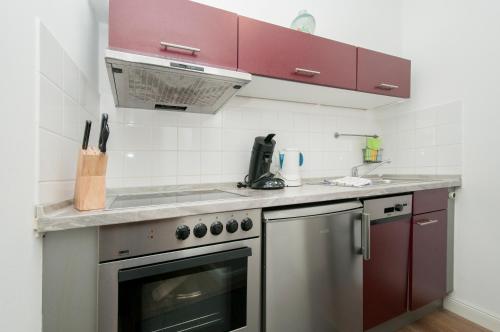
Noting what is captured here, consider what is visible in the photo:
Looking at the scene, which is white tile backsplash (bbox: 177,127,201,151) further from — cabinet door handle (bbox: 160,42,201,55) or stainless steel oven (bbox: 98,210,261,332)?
stainless steel oven (bbox: 98,210,261,332)

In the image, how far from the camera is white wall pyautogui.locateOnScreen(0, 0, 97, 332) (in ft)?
1.77

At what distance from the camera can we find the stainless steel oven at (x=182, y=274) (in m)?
0.73

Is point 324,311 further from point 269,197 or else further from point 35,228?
point 35,228

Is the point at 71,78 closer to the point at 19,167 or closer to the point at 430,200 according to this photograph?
the point at 19,167

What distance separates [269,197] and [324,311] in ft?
2.01

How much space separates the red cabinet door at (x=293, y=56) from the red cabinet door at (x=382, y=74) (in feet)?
0.28

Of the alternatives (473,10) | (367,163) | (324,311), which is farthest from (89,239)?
(473,10)

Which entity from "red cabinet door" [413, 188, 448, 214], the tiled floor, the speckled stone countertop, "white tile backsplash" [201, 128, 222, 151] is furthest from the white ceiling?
the tiled floor

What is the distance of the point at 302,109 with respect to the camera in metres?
1.84

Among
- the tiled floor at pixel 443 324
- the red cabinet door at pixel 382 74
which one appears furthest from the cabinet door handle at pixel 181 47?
the tiled floor at pixel 443 324

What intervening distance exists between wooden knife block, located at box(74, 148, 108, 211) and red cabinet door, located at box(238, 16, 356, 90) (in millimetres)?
779

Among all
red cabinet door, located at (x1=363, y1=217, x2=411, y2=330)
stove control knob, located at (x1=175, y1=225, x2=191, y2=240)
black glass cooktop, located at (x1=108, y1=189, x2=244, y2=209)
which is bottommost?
red cabinet door, located at (x1=363, y1=217, x2=411, y2=330)

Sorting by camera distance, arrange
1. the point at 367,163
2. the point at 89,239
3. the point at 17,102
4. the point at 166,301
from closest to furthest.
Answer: the point at 17,102 → the point at 89,239 → the point at 166,301 → the point at 367,163

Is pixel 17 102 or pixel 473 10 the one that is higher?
pixel 473 10
